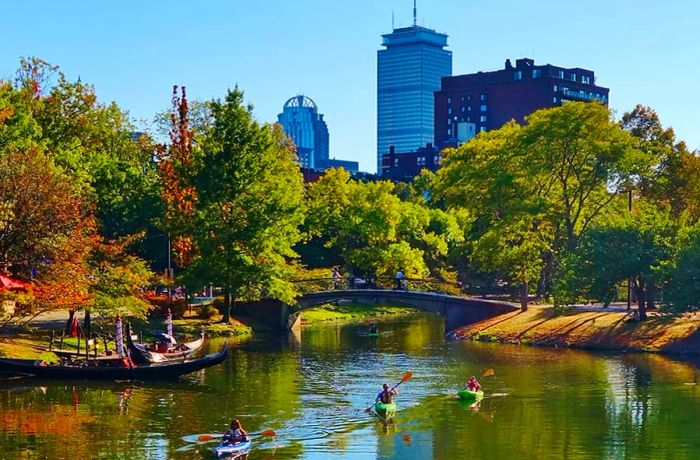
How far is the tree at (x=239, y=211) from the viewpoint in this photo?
85562mm

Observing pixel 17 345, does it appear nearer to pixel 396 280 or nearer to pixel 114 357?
pixel 114 357

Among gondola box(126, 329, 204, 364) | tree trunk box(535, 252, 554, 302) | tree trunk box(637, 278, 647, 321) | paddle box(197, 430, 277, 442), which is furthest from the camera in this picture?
tree trunk box(535, 252, 554, 302)

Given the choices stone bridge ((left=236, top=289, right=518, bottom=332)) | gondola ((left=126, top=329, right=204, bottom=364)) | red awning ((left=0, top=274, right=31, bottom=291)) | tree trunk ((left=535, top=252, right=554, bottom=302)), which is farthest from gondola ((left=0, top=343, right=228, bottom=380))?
tree trunk ((left=535, top=252, right=554, bottom=302))

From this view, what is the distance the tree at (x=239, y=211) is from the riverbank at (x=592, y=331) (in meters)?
15.7

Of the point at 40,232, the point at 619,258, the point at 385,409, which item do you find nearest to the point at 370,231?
the point at 619,258

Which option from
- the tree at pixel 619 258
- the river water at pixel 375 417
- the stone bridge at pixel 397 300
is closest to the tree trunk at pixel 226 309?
the stone bridge at pixel 397 300

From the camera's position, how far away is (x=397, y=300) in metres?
93.9

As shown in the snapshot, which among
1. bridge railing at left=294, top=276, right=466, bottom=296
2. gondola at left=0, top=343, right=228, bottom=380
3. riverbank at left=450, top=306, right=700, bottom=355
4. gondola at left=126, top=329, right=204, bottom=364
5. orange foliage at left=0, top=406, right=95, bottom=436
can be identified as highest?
bridge railing at left=294, top=276, right=466, bottom=296

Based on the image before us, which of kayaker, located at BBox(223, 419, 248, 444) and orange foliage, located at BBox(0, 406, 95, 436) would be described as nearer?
kayaker, located at BBox(223, 419, 248, 444)

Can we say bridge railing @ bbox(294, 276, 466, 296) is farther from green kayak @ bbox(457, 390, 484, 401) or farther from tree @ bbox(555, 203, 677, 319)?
green kayak @ bbox(457, 390, 484, 401)

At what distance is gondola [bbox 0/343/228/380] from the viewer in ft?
192

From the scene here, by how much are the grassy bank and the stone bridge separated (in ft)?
23.7

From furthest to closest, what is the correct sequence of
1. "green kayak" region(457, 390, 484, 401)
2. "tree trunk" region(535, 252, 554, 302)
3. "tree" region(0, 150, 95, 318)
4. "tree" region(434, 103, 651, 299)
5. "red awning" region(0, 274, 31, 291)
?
1. "tree trunk" region(535, 252, 554, 302)
2. "tree" region(434, 103, 651, 299)
3. "red awning" region(0, 274, 31, 291)
4. "tree" region(0, 150, 95, 318)
5. "green kayak" region(457, 390, 484, 401)

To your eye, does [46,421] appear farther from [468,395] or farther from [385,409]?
[468,395]
